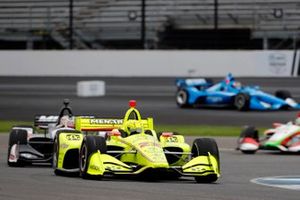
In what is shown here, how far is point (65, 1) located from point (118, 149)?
23743 mm

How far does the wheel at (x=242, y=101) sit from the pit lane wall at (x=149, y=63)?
9.99 feet

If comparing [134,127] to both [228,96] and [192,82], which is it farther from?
[192,82]

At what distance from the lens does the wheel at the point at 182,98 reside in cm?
2647

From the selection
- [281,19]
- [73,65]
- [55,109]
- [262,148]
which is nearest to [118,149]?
[262,148]

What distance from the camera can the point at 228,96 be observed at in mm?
26219

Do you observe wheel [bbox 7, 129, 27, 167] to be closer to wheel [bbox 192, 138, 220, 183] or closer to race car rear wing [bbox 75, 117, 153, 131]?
race car rear wing [bbox 75, 117, 153, 131]

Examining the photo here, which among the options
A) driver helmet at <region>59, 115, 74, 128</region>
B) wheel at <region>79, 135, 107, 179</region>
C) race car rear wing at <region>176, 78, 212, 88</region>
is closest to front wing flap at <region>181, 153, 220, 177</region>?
wheel at <region>79, 135, 107, 179</region>

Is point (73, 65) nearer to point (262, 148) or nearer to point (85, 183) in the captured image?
point (262, 148)

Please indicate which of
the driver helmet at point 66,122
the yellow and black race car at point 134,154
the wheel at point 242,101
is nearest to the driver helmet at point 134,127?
the yellow and black race car at point 134,154

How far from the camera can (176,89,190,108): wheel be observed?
26.5 metres

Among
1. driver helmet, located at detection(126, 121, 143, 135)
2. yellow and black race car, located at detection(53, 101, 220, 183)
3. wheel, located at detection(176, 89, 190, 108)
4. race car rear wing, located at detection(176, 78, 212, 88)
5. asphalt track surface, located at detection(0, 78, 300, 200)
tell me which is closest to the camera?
asphalt track surface, located at detection(0, 78, 300, 200)

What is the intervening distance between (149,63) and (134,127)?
61.0 feet

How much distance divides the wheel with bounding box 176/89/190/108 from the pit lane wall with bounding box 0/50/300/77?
2.92 m

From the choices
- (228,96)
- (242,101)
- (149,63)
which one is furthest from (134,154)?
(149,63)
